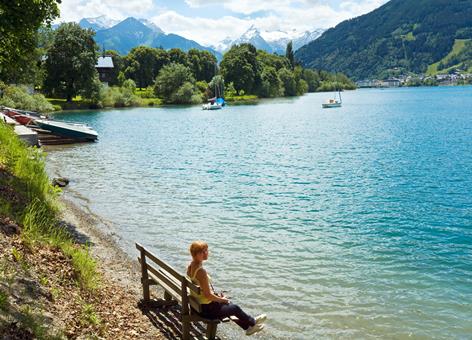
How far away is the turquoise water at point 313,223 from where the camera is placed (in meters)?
12.8

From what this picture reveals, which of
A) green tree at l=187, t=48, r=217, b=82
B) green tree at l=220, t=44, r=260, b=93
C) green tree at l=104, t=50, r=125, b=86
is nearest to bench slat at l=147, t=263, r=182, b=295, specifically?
green tree at l=104, t=50, r=125, b=86

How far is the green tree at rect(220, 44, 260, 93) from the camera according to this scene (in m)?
175

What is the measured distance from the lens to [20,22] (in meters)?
17.4

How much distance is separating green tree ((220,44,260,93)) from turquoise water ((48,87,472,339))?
131725mm

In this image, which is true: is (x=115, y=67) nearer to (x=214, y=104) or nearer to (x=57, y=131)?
(x=214, y=104)

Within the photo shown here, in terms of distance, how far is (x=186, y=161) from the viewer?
41.2m

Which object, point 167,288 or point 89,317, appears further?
point 167,288

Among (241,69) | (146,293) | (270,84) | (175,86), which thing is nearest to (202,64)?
(241,69)

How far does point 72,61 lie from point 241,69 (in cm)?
7475

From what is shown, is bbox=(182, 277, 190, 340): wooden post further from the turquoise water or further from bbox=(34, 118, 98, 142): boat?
bbox=(34, 118, 98, 142): boat

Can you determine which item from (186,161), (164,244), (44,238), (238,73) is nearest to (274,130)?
(186,161)

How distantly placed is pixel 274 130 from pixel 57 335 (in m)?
63.2

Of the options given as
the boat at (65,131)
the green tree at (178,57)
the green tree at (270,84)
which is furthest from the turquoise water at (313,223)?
the green tree at (178,57)

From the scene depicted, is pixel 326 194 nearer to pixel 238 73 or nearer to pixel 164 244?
pixel 164 244
